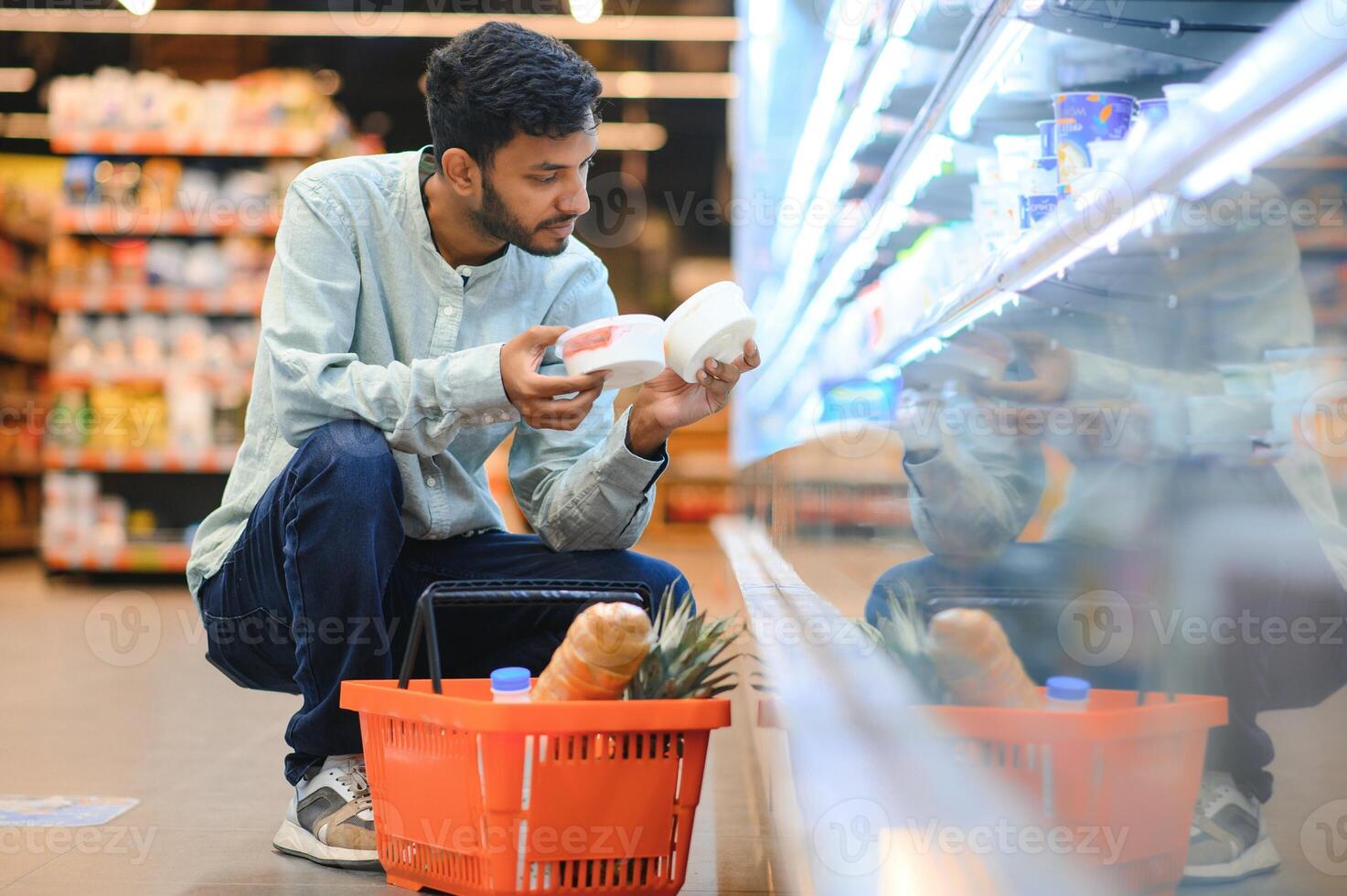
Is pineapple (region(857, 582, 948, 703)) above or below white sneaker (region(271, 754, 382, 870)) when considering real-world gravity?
above

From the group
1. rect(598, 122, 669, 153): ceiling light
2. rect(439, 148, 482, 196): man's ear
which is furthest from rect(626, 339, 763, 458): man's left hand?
rect(598, 122, 669, 153): ceiling light

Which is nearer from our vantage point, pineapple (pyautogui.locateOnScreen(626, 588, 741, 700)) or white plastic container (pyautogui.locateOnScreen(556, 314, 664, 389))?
pineapple (pyautogui.locateOnScreen(626, 588, 741, 700))

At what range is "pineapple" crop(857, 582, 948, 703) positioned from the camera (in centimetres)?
92

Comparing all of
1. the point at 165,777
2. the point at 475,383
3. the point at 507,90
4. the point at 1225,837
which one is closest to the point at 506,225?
the point at 507,90

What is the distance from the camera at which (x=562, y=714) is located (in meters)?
1.21

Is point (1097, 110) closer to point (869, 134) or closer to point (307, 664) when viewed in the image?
point (869, 134)

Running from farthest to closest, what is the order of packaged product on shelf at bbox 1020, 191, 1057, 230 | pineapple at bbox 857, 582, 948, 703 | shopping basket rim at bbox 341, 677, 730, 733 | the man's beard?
the man's beard → packaged product on shelf at bbox 1020, 191, 1057, 230 → shopping basket rim at bbox 341, 677, 730, 733 → pineapple at bbox 857, 582, 948, 703

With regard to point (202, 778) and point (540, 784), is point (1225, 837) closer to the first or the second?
point (540, 784)

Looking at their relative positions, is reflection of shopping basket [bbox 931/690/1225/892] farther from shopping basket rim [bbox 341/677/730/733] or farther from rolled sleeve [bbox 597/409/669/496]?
→ rolled sleeve [bbox 597/409/669/496]

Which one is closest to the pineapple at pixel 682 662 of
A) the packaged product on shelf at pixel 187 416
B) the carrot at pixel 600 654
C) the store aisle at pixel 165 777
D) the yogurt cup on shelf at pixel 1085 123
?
the carrot at pixel 600 654

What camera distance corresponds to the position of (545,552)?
1.86 m

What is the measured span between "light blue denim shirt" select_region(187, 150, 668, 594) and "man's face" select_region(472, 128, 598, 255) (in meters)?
0.13

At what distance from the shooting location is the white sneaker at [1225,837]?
25.1 inches

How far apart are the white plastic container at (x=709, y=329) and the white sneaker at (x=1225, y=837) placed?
3.06 feet
